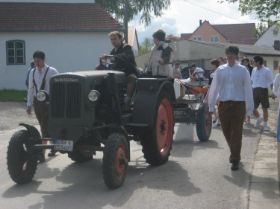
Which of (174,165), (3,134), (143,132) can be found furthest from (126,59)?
(3,134)

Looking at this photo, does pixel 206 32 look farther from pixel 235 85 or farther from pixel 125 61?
pixel 235 85

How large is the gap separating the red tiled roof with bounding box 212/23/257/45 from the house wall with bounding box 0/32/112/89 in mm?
60806

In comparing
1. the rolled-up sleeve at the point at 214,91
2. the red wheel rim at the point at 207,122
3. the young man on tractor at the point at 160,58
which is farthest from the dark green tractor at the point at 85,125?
the red wheel rim at the point at 207,122

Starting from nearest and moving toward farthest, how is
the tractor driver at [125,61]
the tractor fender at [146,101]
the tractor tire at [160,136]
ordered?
the tractor fender at [146,101]
the tractor tire at [160,136]
the tractor driver at [125,61]

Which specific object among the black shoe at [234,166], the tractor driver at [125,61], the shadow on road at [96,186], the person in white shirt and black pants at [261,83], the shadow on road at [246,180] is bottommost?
the shadow on road at [96,186]

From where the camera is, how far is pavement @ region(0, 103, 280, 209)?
7285 millimetres

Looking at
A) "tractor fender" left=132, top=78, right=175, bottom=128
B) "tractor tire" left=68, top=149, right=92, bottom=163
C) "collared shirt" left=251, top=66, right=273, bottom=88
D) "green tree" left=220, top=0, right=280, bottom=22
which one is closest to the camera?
"tractor fender" left=132, top=78, right=175, bottom=128

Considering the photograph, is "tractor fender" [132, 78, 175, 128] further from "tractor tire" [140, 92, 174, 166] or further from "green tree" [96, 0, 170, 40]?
"green tree" [96, 0, 170, 40]

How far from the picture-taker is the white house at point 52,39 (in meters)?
31.3

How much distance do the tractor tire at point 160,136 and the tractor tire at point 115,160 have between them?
111 centimetres

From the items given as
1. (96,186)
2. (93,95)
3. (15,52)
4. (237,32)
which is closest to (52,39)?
(15,52)

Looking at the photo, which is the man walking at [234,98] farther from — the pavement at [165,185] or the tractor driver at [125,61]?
the tractor driver at [125,61]

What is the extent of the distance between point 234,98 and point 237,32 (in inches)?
3473

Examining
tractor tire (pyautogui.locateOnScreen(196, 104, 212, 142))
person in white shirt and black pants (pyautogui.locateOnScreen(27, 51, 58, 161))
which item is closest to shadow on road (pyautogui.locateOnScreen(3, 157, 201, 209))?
person in white shirt and black pants (pyautogui.locateOnScreen(27, 51, 58, 161))
